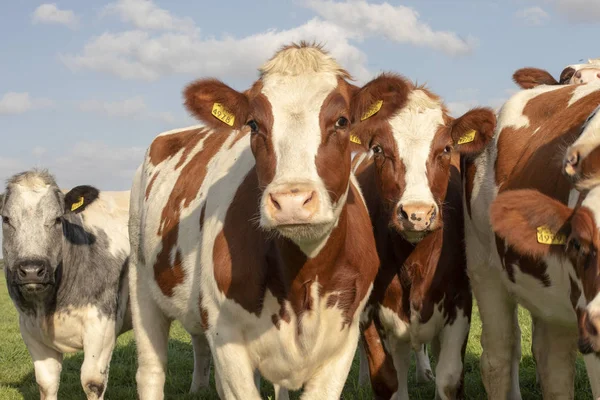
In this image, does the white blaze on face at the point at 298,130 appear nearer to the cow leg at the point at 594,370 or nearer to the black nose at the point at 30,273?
the cow leg at the point at 594,370

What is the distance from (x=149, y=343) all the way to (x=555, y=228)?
3.99 m

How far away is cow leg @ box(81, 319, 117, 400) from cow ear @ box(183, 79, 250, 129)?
3400 millimetres

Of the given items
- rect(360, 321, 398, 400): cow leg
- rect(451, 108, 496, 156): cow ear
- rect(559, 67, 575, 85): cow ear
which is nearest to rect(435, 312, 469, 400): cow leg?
rect(360, 321, 398, 400): cow leg

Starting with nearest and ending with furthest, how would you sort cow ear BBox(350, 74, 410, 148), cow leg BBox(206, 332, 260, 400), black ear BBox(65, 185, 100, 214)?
1. cow ear BBox(350, 74, 410, 148)
2. cow leg BBox(206, 332, 260, 400)
3. black ear BBox(65, 185, 100, 214)

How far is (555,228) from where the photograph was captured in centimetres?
409

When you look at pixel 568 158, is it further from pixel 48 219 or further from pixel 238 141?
pixel 48 219

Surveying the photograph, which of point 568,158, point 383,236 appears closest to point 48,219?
point 383,236

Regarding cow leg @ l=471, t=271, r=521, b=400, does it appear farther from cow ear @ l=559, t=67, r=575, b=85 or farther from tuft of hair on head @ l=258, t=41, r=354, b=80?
cow ear @ l=559, t=67, r=575, b=85

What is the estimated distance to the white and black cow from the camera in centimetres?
757

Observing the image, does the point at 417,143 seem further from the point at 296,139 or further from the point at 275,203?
the point at 275,203

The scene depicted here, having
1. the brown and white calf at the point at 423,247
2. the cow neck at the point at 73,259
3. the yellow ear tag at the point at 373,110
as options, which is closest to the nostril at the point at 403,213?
the brown and white calf at the point at 423,247

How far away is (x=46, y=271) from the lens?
7.47m

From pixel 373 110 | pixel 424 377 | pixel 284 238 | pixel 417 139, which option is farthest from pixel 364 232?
pixel 424 377

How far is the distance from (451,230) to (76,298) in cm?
367
